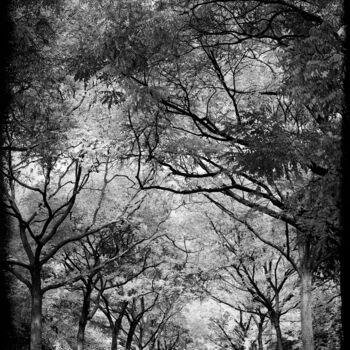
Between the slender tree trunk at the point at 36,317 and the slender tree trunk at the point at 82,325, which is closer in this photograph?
the slender tree trunk at the point at 36,317

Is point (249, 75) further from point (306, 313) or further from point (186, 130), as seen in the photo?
point (306, 313)

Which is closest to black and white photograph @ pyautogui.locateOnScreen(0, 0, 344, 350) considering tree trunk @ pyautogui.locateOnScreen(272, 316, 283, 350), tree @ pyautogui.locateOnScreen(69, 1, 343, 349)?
tree @ pyautogui.locateOnScreen(69, 1, 343, 349)

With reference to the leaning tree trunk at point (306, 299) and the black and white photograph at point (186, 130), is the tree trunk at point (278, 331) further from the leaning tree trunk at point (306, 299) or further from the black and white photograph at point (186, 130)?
the leaning tree trunk at point (306, 299)

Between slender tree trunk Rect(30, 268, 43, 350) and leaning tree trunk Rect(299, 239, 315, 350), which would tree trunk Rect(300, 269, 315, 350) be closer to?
leaning tree trunk Rect(299, 239, 315, 350)

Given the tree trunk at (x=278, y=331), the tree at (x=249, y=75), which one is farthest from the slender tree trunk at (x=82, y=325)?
the tree at (x=249, y=75)

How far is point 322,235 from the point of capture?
200 inches

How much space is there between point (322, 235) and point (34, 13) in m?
5.09

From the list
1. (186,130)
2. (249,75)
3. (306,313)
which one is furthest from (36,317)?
(249,75)

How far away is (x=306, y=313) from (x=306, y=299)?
0.35 metres

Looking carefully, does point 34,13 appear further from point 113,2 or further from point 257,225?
point 257,225

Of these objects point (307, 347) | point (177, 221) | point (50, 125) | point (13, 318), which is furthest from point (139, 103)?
point (177, 221)

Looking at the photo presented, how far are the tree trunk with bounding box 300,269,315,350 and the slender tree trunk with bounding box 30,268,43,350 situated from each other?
6.63 metres

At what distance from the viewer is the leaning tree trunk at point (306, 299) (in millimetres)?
9312

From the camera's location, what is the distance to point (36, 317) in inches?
385
